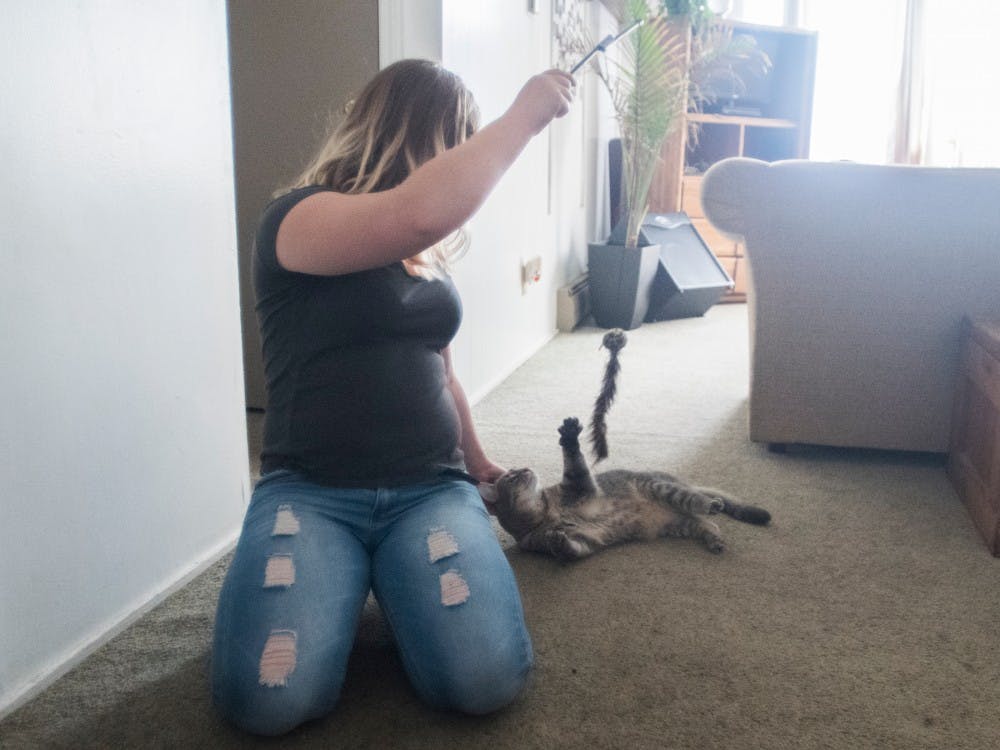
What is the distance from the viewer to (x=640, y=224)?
4.15 m

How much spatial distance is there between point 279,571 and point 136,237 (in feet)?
1.77

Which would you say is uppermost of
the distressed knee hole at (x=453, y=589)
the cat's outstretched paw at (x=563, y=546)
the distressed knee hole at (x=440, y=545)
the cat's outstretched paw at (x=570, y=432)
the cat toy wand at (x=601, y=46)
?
the cat toy wand at (x=601, y=46)

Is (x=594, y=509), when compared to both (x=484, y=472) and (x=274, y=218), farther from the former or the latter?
(x=274, y=218)

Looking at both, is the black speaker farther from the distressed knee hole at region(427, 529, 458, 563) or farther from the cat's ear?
the distressed knee hole at region(427, 529, 458, 563)

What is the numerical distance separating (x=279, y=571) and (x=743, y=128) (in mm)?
4491

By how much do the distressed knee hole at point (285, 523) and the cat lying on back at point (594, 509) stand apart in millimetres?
424

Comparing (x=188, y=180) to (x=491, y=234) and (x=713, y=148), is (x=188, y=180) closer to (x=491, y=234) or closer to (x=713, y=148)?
(x=491, y=234)

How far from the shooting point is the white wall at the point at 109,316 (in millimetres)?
1067

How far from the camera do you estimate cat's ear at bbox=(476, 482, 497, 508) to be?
4.83 feet

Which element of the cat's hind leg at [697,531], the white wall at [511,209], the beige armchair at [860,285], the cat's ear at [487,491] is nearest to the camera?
the cat's ear at [487,491]

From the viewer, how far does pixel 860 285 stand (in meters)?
1.99

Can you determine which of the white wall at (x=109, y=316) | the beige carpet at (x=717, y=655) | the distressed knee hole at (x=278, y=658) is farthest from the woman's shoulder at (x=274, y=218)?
the beige carpet at (x=717, y=655)

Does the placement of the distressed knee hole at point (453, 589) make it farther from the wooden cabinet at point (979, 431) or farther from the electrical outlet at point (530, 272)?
the electrical outlet at point (530, 272)

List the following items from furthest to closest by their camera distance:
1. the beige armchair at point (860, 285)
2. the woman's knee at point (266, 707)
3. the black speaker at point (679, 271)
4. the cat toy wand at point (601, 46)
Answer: the black speaker at point (679, 271) → the beige armchair at point (860, 285) → the cat toy wand at point (601, 46) → the woman's knee at point (266, 707)
